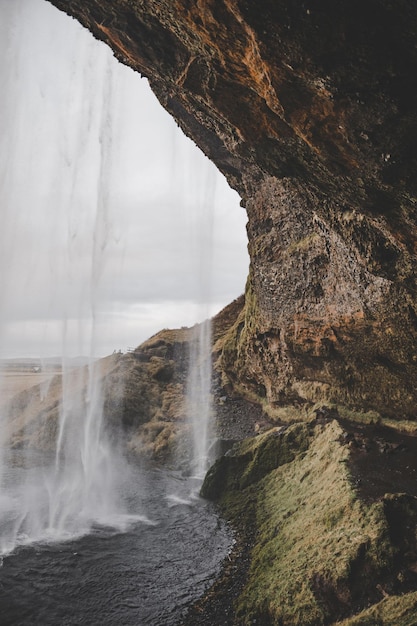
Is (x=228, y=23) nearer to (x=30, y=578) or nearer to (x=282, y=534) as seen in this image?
(x=282, y=534)

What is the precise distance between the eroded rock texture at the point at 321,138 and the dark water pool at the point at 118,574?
8.75 m

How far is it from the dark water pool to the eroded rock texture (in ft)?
28.7

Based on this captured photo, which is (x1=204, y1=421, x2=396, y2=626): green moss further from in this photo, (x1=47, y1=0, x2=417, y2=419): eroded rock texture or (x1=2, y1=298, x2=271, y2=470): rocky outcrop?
(x1=2, y1=298, x2=271, y2=470): rocky outcrop

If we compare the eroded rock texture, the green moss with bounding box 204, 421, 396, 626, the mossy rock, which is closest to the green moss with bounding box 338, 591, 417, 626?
the green moss with bounding box 204, 421, 396, 626

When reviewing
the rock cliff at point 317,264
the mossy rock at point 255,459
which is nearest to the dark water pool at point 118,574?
the rock cliff at point 317,264

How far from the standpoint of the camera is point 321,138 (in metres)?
7.78

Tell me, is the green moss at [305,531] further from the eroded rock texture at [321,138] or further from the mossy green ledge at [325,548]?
the eroded rock texture at [321,138]

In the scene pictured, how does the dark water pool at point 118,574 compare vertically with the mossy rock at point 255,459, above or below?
below

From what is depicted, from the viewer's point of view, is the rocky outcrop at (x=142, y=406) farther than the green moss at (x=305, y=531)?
Yes

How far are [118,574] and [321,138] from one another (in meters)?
12.3

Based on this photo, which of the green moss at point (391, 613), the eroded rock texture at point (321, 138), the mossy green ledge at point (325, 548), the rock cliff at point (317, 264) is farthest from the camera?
the mossy green ledge at point (325, 548)

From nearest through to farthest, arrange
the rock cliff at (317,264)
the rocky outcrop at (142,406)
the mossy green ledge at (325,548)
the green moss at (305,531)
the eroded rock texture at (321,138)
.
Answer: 1. the eroded rock texture at (321,138)
2. the rock cliff at (317,264)
3. the mossy green ledge at (325,548)
4. the green moss at (305,531)
5. the rocky outcrop at (142,406)

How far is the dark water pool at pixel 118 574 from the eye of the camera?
30.6 ft

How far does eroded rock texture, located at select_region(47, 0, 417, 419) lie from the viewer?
591 cm
